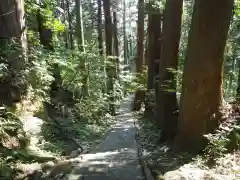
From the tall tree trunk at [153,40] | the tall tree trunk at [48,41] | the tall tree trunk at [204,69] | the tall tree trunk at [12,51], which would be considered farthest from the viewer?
the tall tree trunk at [153,40]

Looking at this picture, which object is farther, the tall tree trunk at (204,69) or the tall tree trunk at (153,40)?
the tall tree trunk at (153,40)

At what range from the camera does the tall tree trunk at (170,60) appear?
8.59 m

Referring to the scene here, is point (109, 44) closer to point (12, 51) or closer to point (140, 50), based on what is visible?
point (140, 50)

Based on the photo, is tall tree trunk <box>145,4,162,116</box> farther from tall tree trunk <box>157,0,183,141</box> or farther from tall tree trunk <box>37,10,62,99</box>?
tall tree trunk <box>37,10,62,99</box>

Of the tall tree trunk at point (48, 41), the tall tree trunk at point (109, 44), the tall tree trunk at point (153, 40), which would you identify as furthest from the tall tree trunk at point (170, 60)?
the tall tree trunk at point (109, 44)

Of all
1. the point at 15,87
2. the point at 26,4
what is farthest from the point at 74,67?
the point at 15,87

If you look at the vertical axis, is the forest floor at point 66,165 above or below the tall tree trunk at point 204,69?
below

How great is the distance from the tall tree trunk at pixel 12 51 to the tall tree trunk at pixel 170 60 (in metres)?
4.43

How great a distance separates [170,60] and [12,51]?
5.05 m

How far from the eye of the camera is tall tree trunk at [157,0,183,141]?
8594 millimetres

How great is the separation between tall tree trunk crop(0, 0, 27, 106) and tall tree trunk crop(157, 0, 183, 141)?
4.43 meters

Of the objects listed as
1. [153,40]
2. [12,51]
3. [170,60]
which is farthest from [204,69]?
[153,40]

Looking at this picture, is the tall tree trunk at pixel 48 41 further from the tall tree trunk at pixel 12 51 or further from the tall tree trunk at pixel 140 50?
the tall tree trunk at pixel 140 50

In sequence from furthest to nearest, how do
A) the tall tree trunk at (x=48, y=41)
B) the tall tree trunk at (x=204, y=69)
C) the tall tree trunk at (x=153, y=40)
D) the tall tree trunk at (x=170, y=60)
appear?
the tall tree trunk at (x=153, y=40)
the tall tree trunk at (x=48, y=41)
the tall tree trunk at (x=170, y=60)
the tall tree trunk at (x=204, y=69)
